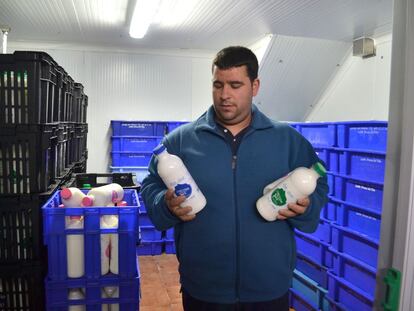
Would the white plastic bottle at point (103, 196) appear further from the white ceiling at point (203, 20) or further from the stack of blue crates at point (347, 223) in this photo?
the white ceiling at point (203, 20)

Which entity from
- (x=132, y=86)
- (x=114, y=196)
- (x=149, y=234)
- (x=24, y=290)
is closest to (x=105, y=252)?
(x=114, y=196)

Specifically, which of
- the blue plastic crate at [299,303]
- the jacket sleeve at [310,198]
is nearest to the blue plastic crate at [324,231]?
the blue plastic crate at [299,303]

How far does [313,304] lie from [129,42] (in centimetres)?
392

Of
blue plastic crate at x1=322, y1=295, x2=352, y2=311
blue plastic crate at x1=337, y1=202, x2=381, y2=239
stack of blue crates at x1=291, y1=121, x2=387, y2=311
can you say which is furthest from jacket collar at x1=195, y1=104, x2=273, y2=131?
blue plastic crate at x1=322, y1=295, x2=352, y2=311

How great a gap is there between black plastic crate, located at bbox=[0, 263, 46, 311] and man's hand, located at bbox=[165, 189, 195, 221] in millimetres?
1204

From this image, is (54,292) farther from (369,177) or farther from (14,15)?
(14,15)

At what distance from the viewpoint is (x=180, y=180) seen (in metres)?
1.42

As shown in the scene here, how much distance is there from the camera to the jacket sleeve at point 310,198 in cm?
154

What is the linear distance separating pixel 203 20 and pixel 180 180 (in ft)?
10.1

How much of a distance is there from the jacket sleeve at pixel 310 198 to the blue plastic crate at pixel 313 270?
179cm

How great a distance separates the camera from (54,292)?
215 centimetres

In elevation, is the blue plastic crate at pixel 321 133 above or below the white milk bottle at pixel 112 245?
above

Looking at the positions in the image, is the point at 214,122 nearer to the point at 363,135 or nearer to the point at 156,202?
the point at 156,202

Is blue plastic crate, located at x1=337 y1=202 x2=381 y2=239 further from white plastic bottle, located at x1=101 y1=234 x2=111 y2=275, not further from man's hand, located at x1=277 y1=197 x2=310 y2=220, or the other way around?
white plastic bottle, located at x1=101 y1=234 x2=111 y2=275
